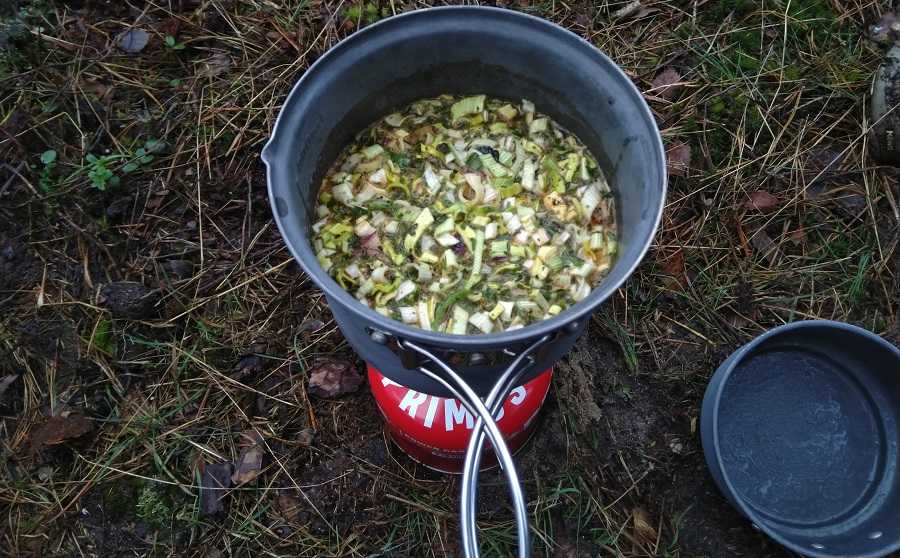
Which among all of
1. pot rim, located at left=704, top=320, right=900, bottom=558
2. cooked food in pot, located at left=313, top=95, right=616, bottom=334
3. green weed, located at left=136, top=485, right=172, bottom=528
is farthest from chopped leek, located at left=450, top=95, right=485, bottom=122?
green weed, located at left=136, top=485, right=172, bottom=528

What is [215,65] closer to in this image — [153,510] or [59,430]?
[59,430]

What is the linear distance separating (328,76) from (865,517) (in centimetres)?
184

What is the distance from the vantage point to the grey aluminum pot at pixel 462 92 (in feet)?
3.62

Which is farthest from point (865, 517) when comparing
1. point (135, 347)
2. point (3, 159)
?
point (3, 159)

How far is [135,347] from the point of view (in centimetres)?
194

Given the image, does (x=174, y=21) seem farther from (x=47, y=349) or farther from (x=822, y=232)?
(x=822, y=232)

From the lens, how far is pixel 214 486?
5.89ft

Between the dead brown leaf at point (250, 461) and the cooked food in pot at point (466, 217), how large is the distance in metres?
0.71

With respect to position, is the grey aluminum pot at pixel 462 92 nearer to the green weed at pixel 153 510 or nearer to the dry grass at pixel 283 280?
the dry grass at pixel 283 280

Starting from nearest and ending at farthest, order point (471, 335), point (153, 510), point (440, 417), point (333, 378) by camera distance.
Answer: point (471, 335) → point (440, 417) → point (153, 510) → point (333, 378)

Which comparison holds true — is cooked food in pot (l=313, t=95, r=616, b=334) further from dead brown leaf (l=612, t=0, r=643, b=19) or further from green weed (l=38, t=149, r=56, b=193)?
green weed (l=38, t=149, r=56, b=193)

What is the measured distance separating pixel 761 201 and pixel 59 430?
2.25m

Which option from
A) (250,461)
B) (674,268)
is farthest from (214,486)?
(674,268)

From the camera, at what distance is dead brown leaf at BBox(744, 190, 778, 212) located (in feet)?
6.89
